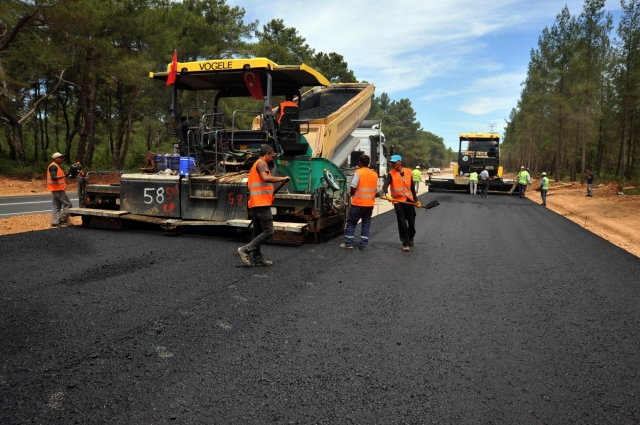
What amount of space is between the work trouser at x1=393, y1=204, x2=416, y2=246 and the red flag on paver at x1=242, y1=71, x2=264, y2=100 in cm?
286

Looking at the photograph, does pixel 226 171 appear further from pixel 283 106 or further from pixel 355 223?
pixel 355 223

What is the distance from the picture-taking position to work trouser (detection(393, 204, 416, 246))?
762 cm

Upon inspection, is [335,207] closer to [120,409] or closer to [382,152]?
[120,409]

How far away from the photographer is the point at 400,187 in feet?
25.5

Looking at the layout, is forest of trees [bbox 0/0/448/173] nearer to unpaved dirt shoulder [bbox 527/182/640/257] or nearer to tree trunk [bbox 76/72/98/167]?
tree trunk [bbox 76/72/98/167]

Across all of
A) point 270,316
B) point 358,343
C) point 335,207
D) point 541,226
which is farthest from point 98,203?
point 541,226

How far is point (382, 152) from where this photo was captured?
17844 mm

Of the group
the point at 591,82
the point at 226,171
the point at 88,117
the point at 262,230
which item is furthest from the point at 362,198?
the point at 591,82

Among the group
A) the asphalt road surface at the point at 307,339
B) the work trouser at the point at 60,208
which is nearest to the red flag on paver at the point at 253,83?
the asphalt road surface at the point at 307,339

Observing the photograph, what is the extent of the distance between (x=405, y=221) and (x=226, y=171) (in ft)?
10.0

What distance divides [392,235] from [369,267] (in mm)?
3254

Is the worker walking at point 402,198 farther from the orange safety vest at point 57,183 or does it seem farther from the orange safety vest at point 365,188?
the orange safety vest at point 57,183

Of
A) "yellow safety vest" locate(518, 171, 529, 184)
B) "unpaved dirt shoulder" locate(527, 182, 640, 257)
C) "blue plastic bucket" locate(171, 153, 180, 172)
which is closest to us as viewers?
"blue plastic bucket" locate(171, 153, 180, 172)

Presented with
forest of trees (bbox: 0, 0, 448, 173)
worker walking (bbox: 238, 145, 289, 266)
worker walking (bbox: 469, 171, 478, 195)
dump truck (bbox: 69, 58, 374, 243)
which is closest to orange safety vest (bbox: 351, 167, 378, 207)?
dump truck (bbox: 69, 58, 374, 243)
